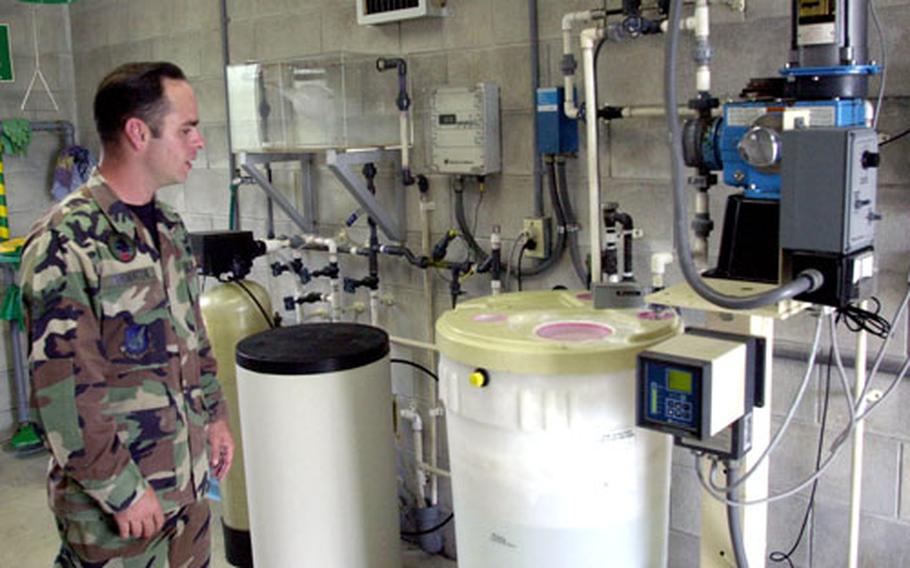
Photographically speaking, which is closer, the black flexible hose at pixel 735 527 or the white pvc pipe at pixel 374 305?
the black flexible hose at pixel 735 527

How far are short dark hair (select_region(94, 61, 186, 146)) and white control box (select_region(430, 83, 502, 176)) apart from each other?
37.6 inches

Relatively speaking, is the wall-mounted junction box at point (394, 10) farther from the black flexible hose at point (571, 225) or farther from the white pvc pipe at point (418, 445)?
the white pvc pipe at point (418, 445)

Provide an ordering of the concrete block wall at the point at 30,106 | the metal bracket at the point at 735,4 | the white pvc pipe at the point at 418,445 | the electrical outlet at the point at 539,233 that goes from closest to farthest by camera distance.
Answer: the metal bracket at the point at 735,4 → the electrical outlet at the point at 539,233 → the white pvc pipe at the point at 418,445 → the concrete block wall at the point at 30,106

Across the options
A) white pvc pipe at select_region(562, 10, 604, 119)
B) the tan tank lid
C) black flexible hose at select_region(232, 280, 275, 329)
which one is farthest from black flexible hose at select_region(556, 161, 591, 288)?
black flexible hose at select_region(232, 280, 275, 329)

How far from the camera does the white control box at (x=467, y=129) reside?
2.49 meters

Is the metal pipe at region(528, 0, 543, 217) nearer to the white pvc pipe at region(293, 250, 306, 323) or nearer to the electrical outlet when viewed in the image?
the electrical outlet

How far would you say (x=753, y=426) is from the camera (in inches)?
63.6

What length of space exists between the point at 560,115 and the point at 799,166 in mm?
964

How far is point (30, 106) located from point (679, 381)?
3.85m

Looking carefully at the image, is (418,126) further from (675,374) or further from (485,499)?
(675,374)

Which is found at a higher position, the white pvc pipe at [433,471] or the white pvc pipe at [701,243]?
the white pvc pipe at [701,243]

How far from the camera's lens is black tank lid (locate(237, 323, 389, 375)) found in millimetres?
2293

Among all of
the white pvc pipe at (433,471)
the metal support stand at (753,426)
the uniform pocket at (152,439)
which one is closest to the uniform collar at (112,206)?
the uniform pocket at (152,439)

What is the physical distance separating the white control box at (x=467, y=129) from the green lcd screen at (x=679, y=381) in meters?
1.17
